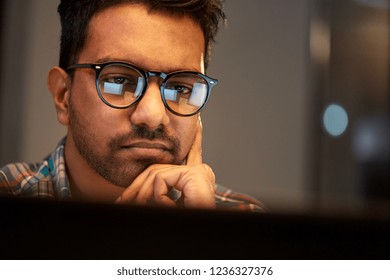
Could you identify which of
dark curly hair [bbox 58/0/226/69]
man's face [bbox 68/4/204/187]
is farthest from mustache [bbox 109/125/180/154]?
dark curly hair [bbox 58/0/226/69]

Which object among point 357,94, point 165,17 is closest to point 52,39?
point 165,17

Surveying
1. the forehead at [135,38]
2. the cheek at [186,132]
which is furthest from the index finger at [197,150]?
the forehead at [135,38]

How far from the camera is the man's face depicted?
80 cm

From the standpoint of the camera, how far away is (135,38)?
0.80 m

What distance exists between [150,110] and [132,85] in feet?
0.16

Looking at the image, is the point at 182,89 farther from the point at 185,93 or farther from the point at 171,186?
the point at 171,186

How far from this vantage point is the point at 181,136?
0.85 metres

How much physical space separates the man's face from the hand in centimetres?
2

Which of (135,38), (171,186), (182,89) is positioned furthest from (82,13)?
(171,186)

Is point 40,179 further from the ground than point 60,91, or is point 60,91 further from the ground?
point 60,91

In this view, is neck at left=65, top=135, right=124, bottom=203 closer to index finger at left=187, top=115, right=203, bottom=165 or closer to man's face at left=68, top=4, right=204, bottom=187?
man's face at left=68, top=4, right=204, bottom=187

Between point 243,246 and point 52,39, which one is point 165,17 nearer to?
point 52,39

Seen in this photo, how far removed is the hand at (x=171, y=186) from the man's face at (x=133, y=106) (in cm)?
2

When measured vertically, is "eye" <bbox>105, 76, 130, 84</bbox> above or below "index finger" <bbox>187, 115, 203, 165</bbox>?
above
